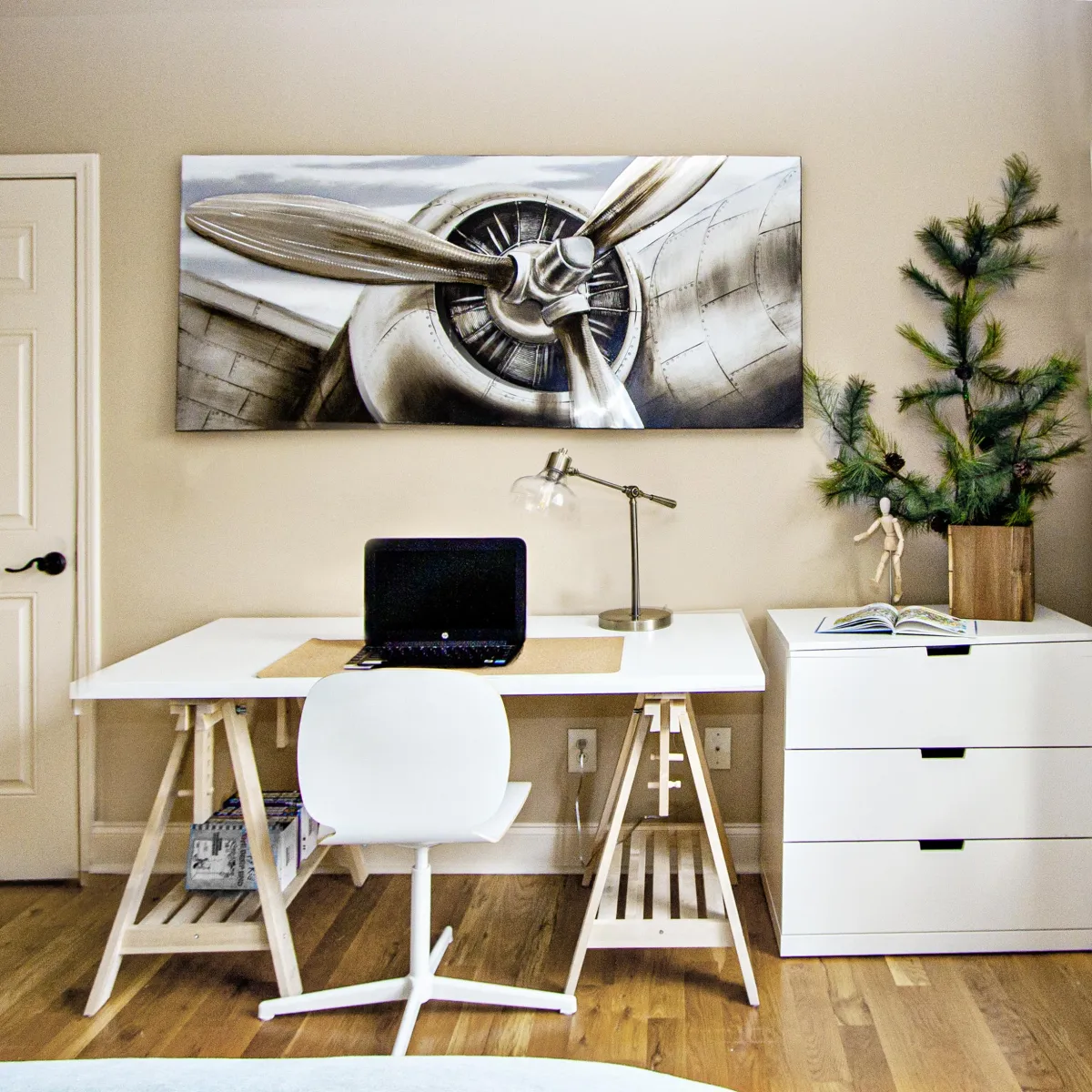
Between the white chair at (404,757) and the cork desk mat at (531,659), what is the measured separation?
0.59 ft

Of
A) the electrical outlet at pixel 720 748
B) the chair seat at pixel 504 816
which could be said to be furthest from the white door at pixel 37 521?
the electrical outlet at pixel 720 748

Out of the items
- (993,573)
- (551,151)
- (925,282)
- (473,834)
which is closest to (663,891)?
(473,834)

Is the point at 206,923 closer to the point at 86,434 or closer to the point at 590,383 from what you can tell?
the point at 86,434

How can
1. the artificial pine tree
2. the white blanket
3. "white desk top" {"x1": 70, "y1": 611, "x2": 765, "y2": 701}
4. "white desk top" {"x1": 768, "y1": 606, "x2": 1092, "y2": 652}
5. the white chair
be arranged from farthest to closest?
the artificial pine tree, "white desk top" {"x1": 768, "y1": 606, "x2": 1092, "y2": 652}, "white desk top" {"x1": 70, "y1": 611, "x2": 765, "y2": 701}, the white chair, the white blanket

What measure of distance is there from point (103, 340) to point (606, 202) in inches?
54.6

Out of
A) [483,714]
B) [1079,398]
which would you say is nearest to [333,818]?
[483,714]

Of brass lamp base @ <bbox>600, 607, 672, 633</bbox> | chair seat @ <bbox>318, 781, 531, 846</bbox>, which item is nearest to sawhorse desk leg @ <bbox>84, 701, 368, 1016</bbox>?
chair seat @ <bbox>318, 781, 531, 846</bbox>

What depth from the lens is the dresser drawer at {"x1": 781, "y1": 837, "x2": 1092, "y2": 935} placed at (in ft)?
6.91

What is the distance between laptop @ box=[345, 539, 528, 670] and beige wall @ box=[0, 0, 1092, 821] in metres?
0.40

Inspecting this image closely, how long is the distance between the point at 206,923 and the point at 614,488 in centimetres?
134

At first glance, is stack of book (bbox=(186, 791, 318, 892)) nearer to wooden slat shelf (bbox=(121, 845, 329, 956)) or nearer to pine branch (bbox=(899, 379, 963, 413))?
wooden slat shelf (bbox=(121, 845, 329, 956))

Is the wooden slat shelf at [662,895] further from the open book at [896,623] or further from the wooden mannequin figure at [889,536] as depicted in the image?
the wooden mannequin figure at [889,536]

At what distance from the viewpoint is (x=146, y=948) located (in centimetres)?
201

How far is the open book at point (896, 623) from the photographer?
2117 mm
